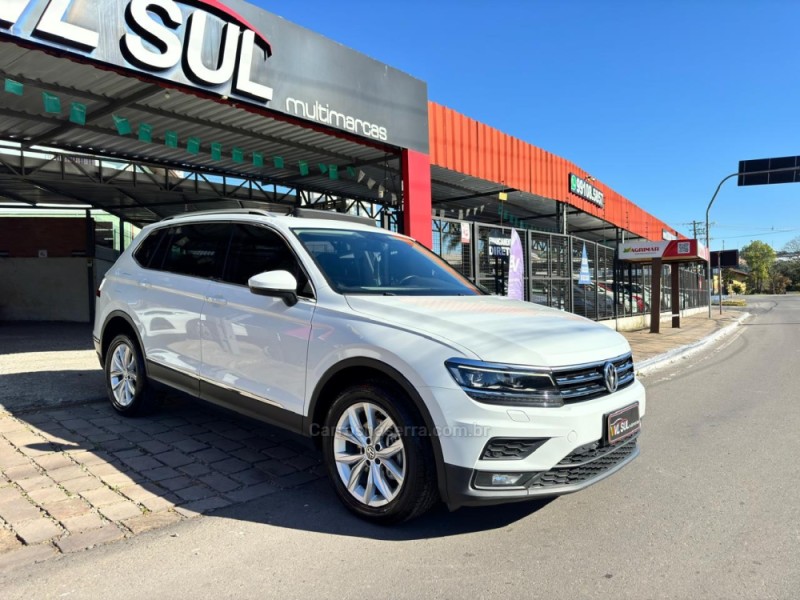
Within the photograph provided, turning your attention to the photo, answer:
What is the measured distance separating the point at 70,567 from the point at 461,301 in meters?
2.68

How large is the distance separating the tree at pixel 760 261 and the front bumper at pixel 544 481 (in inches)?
→ 5109

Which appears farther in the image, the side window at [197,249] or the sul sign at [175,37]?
the sul sign at [175,37]

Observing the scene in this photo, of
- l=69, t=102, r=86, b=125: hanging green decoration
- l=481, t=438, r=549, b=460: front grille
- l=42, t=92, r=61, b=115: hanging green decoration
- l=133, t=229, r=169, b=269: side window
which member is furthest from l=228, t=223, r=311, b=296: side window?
l=69, t=102, r=86, b=125: hanging green decoration

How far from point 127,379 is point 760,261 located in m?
131

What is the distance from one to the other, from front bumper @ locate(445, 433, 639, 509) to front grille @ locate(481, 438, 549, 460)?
0.13m

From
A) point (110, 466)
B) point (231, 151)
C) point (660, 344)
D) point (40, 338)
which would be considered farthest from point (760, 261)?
point (110, 466)

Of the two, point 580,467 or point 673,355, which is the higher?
point 580,467

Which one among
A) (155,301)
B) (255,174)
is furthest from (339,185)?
(155,301)

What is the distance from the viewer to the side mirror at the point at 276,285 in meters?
3.45

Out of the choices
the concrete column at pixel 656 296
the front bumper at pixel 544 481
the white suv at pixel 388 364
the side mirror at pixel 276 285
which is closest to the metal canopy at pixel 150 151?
the white suv at pixel 388 364

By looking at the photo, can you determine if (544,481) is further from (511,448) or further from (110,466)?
(110,466)

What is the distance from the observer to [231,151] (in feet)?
40.3

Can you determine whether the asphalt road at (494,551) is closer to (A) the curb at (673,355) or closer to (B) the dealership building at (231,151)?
(A) the curb at (673,355)

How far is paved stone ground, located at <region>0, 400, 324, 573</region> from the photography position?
125 inches
